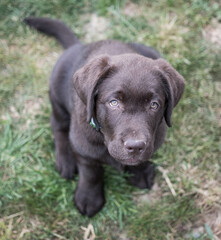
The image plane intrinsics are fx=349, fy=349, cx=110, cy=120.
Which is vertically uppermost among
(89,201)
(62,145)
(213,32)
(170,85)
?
(170,85)

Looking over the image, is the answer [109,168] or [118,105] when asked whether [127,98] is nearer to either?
[118,105]

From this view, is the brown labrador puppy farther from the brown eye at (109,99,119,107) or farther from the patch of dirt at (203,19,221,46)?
the patch of dirt at (203,19,221,46)

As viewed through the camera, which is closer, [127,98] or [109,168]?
[127,98]

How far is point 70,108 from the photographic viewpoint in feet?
11.3

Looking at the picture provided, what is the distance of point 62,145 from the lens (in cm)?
383

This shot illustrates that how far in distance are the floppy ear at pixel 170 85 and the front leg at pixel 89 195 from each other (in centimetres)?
107

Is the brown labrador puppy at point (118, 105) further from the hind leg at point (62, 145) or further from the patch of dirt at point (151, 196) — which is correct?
the patch of dirt at point (151, 196)

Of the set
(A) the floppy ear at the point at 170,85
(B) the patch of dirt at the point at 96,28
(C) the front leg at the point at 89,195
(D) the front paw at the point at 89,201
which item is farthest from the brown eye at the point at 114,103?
(B) the patch of dirt at the point at 96,28

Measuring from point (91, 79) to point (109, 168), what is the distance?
150 centimetres

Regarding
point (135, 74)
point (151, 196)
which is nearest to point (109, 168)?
point (151, 196)

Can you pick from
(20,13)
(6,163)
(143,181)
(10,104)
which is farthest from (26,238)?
(20,13)

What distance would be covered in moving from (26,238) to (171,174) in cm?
166

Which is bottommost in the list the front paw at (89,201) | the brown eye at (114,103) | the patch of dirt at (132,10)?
the front paw at (89,201)

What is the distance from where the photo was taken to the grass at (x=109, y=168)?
3590mm
